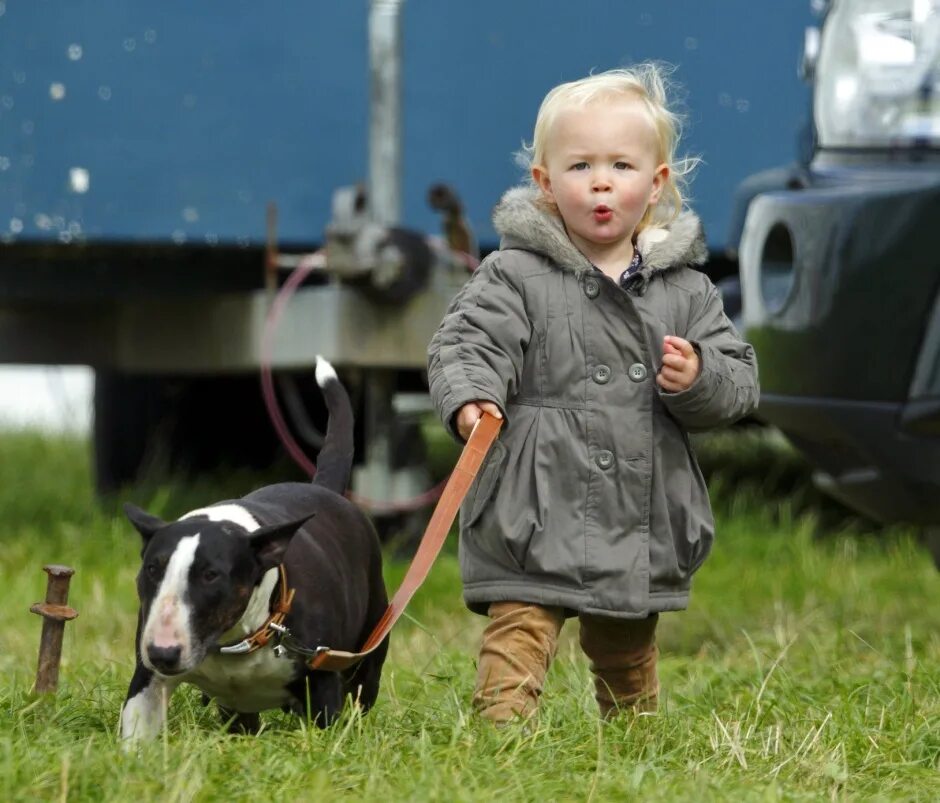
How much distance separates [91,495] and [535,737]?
432cm

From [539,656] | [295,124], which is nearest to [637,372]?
[539,656]

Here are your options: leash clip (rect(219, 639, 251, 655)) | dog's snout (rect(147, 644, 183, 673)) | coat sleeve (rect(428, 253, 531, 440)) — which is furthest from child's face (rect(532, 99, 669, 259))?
dog's snout (rect(147, 644, 183, 673))

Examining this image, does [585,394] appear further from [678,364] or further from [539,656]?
[539,656]

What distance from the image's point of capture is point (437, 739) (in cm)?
291

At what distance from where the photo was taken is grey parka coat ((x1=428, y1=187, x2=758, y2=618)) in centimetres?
317

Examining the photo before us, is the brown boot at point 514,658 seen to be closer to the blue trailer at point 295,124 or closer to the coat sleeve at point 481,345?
the coat sleeve at point 481,345

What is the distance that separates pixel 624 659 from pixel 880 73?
1.36 metres

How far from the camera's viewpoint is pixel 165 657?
2773mm

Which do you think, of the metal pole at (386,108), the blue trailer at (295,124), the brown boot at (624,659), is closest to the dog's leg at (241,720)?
the brown boot at (624,659)

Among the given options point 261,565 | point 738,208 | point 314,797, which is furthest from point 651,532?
point 738,208

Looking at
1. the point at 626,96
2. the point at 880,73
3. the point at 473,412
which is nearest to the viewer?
the point at 473,412

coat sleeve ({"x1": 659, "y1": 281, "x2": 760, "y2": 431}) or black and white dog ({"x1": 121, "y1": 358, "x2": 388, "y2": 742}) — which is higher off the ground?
coat sleeve ({"x1": 659, "y1": 281, "x2": 760, "y2": 431})

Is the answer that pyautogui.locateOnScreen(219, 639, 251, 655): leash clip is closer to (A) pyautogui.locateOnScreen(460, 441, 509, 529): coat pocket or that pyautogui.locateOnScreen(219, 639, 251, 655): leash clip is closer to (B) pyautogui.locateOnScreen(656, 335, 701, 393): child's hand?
(A) pyautogui.locateOnScreen(460, 441, 509, 529): coat pocket

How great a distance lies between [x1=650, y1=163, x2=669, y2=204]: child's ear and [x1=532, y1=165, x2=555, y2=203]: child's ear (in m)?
0.19
